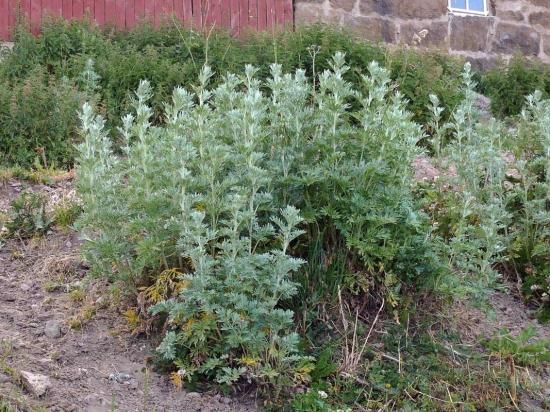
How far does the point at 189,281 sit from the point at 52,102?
3.04 m

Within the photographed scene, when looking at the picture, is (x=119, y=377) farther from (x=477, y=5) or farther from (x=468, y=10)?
(x=477, y=5)

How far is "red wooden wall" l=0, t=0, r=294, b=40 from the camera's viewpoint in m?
7.83

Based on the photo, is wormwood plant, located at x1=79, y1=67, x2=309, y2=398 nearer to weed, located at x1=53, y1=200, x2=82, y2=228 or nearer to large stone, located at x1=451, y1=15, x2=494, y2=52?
weed, located at x1=53, y1=200, x2=82, y2=228

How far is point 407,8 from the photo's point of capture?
31.0 feet

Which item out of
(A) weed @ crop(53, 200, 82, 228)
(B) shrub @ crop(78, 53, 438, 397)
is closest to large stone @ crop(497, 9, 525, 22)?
(B) shrub @ crop(78, 53, 438, 397)

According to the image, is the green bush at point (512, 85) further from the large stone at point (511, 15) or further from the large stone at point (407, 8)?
the large stone at point (511, 15)

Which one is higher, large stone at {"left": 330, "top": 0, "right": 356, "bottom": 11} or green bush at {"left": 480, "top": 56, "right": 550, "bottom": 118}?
large stone at {"left": 330, "top": 0, "right": 356, "bottom": 11}

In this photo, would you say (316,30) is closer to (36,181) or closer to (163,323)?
(36,181)

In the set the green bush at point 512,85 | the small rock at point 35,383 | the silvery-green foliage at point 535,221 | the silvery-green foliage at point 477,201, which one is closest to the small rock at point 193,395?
the small rock at point 35,383

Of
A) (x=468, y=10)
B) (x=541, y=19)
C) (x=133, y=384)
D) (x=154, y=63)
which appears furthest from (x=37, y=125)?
(x=541, y=19)

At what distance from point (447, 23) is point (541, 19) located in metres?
1.33

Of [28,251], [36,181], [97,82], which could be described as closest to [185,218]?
[28,251]

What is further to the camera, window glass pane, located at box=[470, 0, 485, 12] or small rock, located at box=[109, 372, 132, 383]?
window glass pane, located at box=[470, 0, 485, 12]

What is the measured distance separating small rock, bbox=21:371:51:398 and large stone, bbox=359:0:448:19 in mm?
6605
